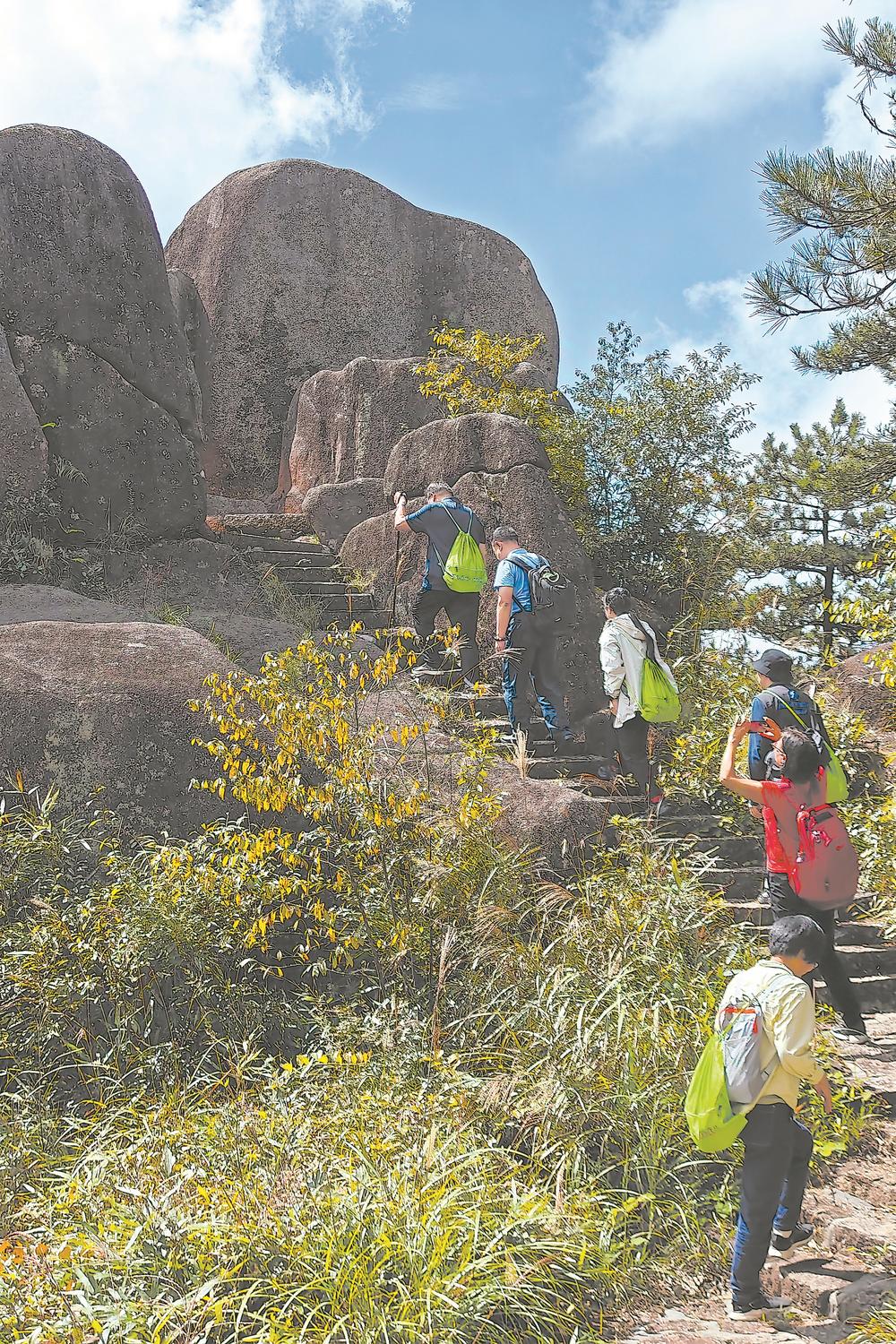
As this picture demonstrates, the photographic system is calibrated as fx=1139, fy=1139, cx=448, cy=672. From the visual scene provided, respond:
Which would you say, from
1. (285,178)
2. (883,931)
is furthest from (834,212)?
(285,178)

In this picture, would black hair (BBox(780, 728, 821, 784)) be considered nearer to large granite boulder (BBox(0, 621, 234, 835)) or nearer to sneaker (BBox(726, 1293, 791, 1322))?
sneaker (BBox(726, 1293, 791, 1322))

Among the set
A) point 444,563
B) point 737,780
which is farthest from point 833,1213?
point 444,563

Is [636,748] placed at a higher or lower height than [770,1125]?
higher

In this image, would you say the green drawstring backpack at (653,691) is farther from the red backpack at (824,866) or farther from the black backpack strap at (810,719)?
the red backpack at (824,866)

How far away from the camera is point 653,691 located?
756cm

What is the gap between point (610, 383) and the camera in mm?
13273

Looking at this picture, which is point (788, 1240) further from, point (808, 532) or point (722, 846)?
point (808, 532)

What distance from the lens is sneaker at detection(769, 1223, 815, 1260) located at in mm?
4086

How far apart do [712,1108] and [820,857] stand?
185 cm

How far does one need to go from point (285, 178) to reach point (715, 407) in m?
9.65

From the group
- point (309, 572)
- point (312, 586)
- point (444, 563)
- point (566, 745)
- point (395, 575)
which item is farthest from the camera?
point (309, 572)

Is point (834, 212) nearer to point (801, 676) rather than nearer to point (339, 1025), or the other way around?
point (801, 676)

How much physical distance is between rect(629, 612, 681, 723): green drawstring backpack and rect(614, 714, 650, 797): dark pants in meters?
0.18

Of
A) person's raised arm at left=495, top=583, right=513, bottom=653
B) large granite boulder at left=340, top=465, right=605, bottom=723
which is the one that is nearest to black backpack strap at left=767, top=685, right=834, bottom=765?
person's raised arm at left=495, top=583, right=513, bottom=653
